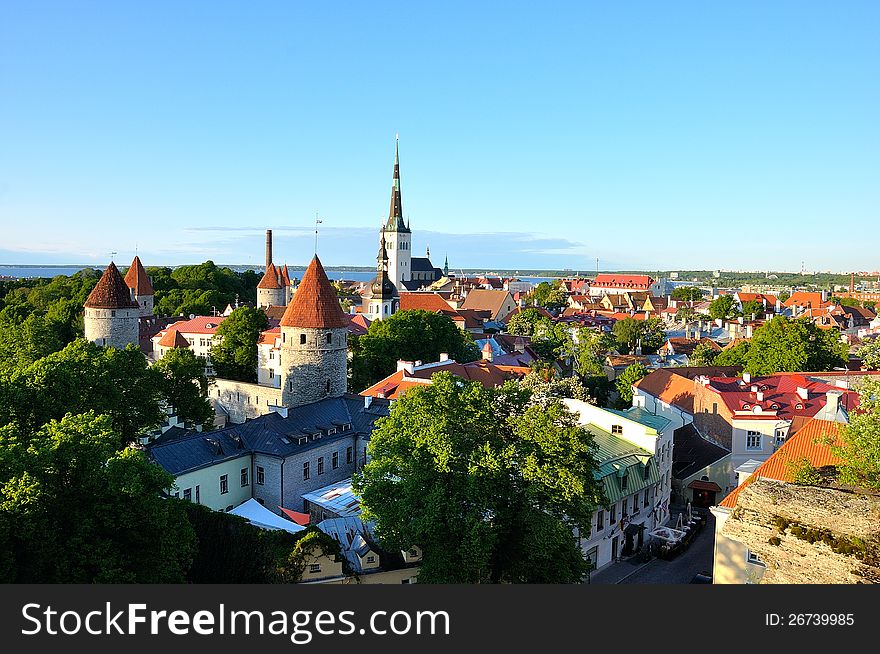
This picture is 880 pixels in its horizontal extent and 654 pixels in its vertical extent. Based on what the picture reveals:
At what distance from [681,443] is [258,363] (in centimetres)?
2838

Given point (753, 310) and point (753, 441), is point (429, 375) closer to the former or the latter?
point (753, 441)

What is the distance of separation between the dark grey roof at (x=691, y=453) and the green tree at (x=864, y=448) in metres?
14.9

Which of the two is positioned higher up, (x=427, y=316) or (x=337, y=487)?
(x=427, y=316)

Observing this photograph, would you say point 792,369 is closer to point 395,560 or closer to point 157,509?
point 395,560

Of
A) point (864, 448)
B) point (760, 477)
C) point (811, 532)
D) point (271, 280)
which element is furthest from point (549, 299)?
point (811, 532)

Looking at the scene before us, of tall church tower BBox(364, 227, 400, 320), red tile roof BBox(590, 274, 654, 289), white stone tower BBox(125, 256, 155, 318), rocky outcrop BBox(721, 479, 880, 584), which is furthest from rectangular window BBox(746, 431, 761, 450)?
red tile roof BBox(590, 274, 654, 289)

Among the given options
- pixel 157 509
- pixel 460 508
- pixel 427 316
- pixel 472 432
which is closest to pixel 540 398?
pixel 472 432

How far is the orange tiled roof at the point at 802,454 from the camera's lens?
1666cm

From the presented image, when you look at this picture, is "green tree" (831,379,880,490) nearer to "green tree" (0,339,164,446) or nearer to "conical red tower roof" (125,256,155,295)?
"green tree" (0,339,164,446)

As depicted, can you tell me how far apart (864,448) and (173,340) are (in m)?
50.8

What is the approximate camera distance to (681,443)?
1228 inches

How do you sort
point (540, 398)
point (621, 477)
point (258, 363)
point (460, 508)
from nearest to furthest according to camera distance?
point (460, 508)
point (540, 398)
point (621, 477)
point (258, 363)

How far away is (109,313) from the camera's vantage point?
41219 mm

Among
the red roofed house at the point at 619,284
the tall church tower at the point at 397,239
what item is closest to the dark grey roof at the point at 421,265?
the tall church tower at the point at 397,239
